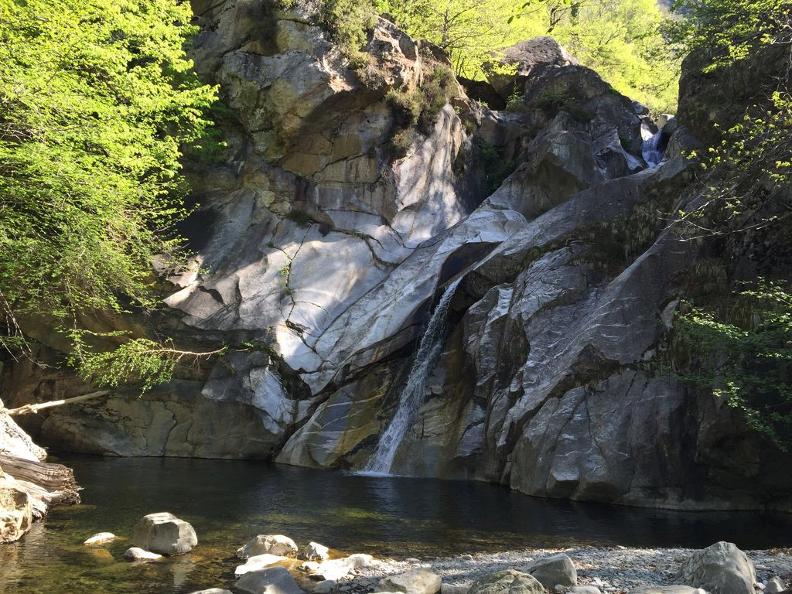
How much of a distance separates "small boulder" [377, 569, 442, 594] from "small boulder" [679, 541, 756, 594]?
8.51 feet

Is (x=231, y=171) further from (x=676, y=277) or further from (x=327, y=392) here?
(x=676, y=277)

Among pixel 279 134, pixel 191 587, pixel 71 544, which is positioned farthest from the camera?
pixel 279 134

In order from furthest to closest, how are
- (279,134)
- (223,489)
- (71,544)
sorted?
(279,134) < (223,489) < (71,544)

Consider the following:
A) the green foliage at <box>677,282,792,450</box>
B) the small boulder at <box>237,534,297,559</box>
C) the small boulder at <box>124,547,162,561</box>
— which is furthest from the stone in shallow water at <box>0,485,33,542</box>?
the green foliage at <box>677,282,792,450</box>

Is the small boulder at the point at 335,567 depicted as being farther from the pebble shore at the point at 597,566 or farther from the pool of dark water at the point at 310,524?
the pool of dark water at the point at 310,524

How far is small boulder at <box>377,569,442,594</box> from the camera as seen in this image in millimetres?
7258

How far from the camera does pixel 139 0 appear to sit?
1758 centimetres

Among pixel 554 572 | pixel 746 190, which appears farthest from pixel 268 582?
pixel 746 190

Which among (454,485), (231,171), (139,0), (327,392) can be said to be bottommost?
(454,485)

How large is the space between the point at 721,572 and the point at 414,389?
1204cm

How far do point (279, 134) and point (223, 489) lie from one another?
12.7m

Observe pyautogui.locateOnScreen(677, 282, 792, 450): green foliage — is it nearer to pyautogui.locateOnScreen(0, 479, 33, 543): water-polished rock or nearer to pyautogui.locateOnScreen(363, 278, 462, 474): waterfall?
pyautogui.locateOnScreen(363, 278, 462, 474): waterfall

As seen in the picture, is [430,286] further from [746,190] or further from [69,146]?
[69,146]

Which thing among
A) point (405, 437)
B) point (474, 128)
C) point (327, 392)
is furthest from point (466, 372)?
point (474, 128)
